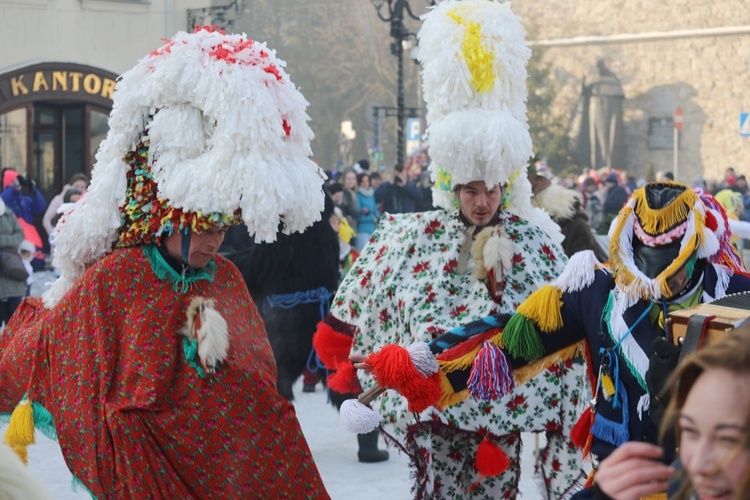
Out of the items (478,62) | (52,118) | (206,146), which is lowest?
(206,146)

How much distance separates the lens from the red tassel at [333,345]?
16.9 ft

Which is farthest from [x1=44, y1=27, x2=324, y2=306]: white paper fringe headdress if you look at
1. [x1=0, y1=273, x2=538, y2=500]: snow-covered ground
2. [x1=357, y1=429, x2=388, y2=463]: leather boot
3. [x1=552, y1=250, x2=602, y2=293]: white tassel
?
[x1=357, y1=429, x2=388, y2=463]: leather boot

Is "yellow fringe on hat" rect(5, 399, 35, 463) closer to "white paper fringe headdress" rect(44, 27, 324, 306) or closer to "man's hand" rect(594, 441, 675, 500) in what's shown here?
"white paper fringe headdress" rect(44, 27, 324, 306)

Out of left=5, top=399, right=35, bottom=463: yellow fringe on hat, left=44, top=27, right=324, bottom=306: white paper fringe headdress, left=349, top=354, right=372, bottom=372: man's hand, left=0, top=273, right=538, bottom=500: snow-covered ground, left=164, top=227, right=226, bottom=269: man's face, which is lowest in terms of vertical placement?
left=0, top=273, right=538, bottom=500: snow-covered ground

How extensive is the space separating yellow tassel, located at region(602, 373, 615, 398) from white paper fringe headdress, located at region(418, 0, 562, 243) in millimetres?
1692

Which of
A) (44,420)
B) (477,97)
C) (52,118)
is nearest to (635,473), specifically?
(44,420)

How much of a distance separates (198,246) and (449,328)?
1159 mm

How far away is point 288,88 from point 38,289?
9.12 metres

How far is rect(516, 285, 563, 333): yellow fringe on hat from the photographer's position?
11.4 ft

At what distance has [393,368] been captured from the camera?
3500mm

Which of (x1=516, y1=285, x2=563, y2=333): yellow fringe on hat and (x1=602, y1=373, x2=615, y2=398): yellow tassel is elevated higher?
(x1=516, y1=285, x2=563, y2=333): yellow fringe on hat

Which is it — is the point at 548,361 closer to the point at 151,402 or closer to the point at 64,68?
the point at 151,402

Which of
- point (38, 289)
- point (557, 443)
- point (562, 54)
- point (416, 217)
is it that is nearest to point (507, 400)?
point (557, 443)

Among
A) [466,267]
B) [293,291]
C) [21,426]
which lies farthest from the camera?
[293,291]
